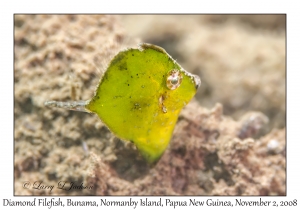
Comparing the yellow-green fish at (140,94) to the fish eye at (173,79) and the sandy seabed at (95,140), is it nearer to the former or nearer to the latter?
the fish eye at (173,79)

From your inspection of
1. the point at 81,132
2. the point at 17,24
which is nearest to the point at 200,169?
the point at 81,132

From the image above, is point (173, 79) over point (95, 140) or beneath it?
over

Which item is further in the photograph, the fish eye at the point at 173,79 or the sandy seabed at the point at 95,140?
the sandy seabed at the point at 95,140

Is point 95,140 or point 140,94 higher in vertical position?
point 140,94

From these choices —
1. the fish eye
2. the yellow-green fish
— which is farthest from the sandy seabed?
the fish eye

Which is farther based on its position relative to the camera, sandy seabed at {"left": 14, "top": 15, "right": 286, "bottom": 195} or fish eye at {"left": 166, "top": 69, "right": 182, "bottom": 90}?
sandy seabed at {"left": 14, "top": 15, "right": 286, "bottom": 195}

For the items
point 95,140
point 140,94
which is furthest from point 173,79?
point 95,140

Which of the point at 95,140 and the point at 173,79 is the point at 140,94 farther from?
the point at 95,140

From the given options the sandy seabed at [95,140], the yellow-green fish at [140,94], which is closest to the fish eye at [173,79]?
the yellow-green fish at [140,94]

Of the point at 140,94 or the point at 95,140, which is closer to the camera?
the point at 140,94

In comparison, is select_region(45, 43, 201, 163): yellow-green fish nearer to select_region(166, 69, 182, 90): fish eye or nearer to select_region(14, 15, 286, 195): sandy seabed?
select_region(166, 69, 182, 90): fish eye

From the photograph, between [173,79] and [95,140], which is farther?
[95,140]

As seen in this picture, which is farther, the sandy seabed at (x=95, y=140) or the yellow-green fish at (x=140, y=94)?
the sandy seabed at (x=95, y=140)
